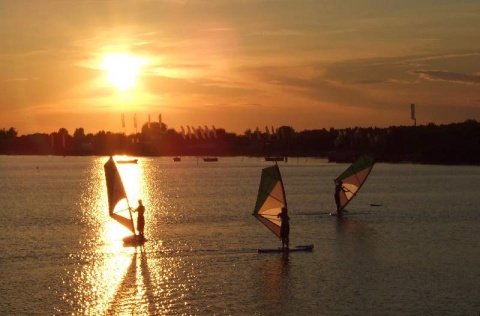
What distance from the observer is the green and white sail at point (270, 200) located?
33.9 meters

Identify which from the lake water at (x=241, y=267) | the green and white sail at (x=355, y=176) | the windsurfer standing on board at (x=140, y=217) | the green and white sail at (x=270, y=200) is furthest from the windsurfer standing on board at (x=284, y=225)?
the green and white sail at (x=355, y=176)

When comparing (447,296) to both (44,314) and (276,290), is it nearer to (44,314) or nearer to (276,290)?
(276,290)

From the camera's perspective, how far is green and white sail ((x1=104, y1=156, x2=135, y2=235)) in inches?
1374

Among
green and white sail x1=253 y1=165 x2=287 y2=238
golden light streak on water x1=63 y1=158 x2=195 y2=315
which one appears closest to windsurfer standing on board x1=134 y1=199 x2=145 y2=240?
golden light streak on water x1=63 y1=158 x2=195 y2=315

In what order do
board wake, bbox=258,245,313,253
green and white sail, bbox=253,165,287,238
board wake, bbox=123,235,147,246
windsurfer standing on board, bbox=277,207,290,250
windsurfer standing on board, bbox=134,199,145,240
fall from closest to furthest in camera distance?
windsurfer standing on board, bbox=277,207,290,250 < board wake, bbox=258,245,313,253 < windsurfer standing on board, bbox=134,199,145,240 < green and white sail, bbox=253,165,287,238 < board wake, bbox=123,235,147,246

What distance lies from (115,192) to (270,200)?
6588mm

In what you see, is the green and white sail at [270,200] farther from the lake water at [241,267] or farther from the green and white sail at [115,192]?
the green and white sail at [115,192]

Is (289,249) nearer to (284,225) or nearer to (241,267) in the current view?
(284,225)

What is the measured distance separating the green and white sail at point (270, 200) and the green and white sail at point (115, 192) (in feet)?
18.0

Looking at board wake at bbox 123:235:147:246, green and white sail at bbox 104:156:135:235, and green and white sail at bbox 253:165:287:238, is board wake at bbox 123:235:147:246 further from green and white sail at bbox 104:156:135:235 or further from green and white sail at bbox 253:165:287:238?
green and white sail at bbox 253:165:287:238

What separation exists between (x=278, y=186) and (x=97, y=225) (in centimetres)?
1726

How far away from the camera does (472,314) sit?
2170 centimetres

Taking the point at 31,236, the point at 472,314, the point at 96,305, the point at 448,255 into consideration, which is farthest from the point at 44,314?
the point at 31,236

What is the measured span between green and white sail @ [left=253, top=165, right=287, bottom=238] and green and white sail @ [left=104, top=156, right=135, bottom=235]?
18.0ft
